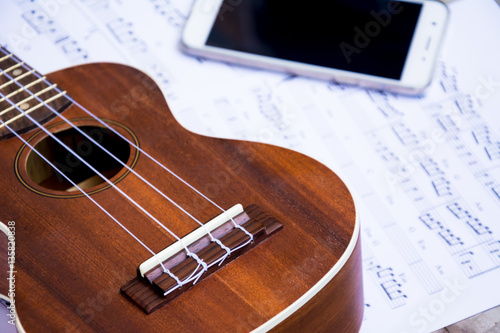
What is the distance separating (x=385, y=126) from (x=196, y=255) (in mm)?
436

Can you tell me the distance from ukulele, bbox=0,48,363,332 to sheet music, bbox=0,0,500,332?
0.12 metres

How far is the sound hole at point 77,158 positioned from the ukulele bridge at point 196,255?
0.67 feet

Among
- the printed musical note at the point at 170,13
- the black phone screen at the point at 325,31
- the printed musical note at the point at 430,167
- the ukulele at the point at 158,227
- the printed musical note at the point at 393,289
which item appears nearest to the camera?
the ukulele at the point at 158,227

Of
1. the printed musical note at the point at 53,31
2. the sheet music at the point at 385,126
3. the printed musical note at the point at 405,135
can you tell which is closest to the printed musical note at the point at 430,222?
the sheet music at the point at 385,126

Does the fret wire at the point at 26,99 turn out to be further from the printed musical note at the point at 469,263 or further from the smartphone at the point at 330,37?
the printed musical note at the point at 469,263

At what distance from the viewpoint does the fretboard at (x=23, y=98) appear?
0.93 metres

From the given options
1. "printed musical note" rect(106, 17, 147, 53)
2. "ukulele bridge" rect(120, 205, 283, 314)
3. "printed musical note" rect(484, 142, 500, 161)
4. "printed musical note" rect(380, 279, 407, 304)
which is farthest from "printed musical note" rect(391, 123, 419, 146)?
"printed musical note" rect(106, 17, 147, 53)

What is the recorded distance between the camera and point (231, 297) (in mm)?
726

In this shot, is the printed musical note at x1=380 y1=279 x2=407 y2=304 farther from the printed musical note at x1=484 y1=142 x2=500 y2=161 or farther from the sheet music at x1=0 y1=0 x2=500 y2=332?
the printed musical note at x1=484 y1=142 x2=500 y2=161

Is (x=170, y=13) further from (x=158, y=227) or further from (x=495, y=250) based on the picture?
(x=495, y=250)

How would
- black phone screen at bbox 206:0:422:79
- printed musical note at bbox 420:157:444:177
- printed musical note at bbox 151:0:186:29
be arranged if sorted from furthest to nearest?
printed musical note at bbox 151:0:186:29, black phone screen at bbox 206:0:422:79, printed musical note at bbox 420:157:444:177

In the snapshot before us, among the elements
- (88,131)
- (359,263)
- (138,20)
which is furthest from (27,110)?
(359,263)

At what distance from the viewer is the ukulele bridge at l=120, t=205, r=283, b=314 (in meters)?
0.73

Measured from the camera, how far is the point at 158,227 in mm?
803
